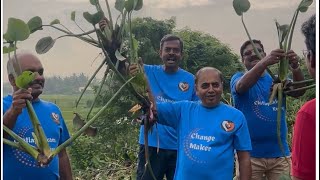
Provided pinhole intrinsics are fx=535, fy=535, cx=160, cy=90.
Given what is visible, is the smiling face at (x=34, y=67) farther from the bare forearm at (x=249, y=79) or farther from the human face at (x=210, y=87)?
the bare forearm at (x=249, y=79)

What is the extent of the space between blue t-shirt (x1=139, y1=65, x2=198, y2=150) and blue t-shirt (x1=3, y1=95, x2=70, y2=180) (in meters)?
0.77

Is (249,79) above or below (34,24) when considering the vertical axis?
below

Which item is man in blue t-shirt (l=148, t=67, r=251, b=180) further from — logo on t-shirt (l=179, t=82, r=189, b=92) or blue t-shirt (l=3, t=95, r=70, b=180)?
logo on t-shirt (l=179, t=82, r=189, b=92)

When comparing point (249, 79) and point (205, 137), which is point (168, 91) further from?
point (205, 137)

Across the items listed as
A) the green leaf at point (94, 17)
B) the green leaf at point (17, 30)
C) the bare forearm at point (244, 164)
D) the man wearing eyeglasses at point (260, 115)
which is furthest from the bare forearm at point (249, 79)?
the green leaf at point (17, 30)

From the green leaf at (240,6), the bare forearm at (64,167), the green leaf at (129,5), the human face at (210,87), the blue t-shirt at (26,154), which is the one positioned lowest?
the bare forearm at (64,167)

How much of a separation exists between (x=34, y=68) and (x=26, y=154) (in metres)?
0.28

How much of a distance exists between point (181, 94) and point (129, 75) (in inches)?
37.4

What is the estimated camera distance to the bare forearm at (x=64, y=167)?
1.96 metres

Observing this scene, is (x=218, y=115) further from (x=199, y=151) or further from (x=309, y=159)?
(x=309, y=159)

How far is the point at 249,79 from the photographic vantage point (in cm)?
222

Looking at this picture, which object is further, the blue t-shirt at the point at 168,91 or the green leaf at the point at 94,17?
the blue t-shirt at the point at 168,91

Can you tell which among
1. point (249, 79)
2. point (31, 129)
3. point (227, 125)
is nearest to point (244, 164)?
point (227, 125)

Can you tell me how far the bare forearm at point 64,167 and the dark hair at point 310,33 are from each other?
1139 mm
